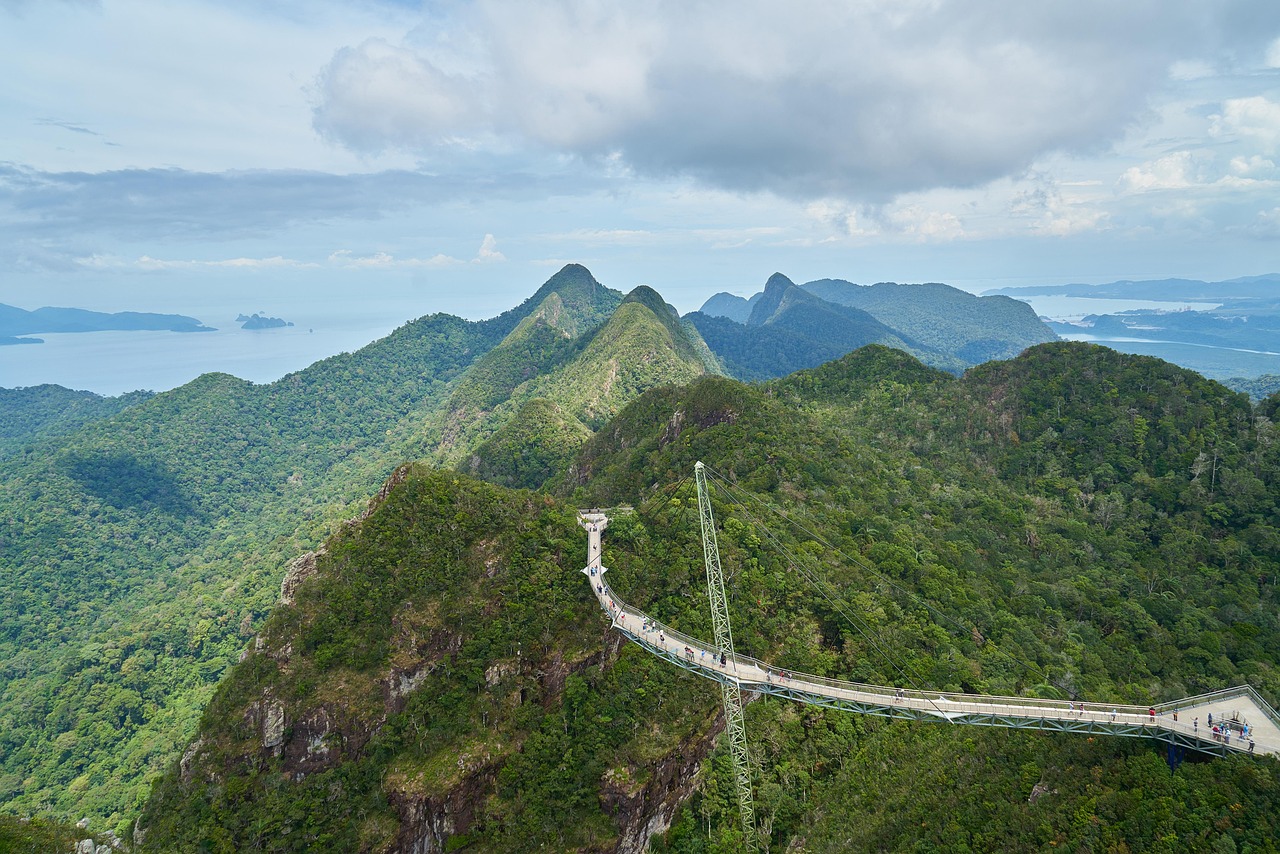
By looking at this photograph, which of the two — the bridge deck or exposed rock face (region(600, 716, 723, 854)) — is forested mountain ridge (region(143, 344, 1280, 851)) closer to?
exposed rock face (region(600, 716, 723, 854))

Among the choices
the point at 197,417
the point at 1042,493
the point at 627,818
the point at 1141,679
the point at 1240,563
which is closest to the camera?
the point at 627,818

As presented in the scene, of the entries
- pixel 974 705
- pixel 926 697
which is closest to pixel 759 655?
pixel 926 697

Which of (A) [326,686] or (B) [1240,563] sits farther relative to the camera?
(B) [1240,563]

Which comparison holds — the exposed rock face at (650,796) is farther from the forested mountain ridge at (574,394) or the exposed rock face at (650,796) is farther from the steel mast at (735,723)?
the forested mountain ridge at (574,394)

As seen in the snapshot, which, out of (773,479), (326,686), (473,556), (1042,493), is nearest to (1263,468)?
(1042,493)

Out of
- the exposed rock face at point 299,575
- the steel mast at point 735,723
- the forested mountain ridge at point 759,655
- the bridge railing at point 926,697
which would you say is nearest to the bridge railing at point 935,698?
the bridge railing at point 926,697

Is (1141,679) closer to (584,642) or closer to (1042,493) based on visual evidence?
(1042,493)

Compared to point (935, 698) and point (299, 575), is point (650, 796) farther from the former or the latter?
point (299, 575)
